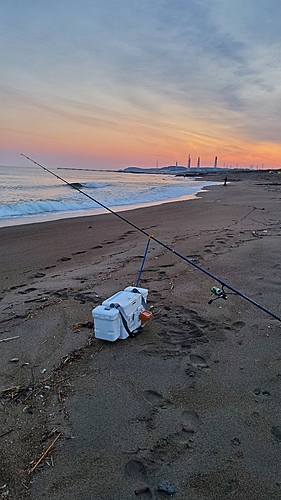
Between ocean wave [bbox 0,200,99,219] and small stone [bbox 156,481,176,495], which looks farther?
ocean wave [bbox 0,200,99,219]

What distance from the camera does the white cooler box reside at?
9.16 ft

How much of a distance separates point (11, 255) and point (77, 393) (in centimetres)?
425

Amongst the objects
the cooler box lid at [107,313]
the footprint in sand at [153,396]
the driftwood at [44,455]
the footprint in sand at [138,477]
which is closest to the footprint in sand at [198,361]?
the footprint in sand at [153,396]

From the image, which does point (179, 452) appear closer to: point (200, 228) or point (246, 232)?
point (246, 232)

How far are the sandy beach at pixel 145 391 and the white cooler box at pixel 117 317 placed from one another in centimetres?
10

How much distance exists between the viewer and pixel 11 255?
5980 mm

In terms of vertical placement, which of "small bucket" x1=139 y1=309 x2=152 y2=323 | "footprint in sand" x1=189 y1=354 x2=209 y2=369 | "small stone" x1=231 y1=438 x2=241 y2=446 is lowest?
"small stone" x1=231 y1=438 x2=241 y2=446

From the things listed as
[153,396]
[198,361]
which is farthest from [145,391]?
[198,361]

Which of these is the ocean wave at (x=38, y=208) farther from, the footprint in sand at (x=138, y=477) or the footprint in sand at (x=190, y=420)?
the footprint in sand at (x=138, y=477)

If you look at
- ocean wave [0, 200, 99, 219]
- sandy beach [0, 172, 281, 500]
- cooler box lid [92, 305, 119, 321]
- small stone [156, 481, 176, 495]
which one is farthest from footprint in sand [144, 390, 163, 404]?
ocean wave [0, 200, 99, 219]

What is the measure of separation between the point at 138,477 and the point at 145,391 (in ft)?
2.12

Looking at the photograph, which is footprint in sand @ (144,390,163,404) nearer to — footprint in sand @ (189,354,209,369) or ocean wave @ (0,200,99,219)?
footprint in sand @ (189,354,209,369)

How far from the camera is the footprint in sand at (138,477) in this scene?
161 cm

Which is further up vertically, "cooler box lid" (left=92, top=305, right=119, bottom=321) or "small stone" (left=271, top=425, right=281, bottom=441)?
"cooler box lid" (left=92, top=305, right=119, bottom=321)
